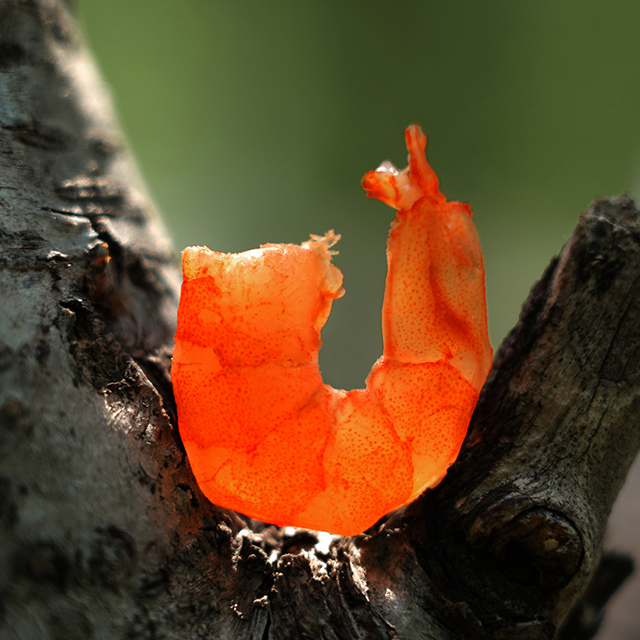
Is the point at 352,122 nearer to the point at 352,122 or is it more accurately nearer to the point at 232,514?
the point at 352,122

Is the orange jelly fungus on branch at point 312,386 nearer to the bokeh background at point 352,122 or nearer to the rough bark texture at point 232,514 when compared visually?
the rough bark texture at point 232,514

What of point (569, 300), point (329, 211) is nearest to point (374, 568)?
point (569, 300)

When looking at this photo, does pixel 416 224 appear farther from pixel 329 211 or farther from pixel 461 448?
pixel 329 211

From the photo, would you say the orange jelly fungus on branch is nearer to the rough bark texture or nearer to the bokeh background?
the rough bark texture

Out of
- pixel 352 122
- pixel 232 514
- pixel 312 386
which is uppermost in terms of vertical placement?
pixel 352 122

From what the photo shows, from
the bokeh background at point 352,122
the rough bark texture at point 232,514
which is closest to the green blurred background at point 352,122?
the bokeh background at point 352,122

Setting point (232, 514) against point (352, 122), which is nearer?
point (232, 514)

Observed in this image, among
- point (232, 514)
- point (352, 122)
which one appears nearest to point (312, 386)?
point (232, 514)

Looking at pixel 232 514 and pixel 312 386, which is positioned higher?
pixel 312 386

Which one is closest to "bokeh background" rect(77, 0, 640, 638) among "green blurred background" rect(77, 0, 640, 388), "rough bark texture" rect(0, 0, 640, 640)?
"green blurred background" rect(77, 0, 640, 388)
